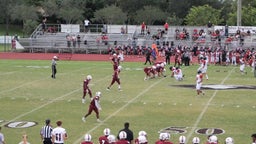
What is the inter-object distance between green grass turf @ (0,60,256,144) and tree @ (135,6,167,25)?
3866 centimetres

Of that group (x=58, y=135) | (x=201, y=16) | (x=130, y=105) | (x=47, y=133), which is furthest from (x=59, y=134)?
(x=201, y=16)

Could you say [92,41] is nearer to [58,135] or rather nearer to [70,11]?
[70,11]

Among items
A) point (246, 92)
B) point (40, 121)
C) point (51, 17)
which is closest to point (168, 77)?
point (246, 92)

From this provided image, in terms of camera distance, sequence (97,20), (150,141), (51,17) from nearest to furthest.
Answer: (150,141) → (97,20) → (51,17)

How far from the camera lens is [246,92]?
24000 millimetres

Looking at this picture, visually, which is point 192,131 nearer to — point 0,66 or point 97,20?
point 0,66

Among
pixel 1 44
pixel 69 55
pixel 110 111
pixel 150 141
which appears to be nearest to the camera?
pixel 150 141

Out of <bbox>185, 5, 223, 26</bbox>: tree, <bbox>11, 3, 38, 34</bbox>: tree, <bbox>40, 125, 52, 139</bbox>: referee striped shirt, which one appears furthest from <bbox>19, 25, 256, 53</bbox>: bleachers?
<bbox>40, 125, 52, 139</bbox>: referee striped shirt

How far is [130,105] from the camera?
67.1ft

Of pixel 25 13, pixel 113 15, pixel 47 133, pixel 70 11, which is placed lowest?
pixel 47 133

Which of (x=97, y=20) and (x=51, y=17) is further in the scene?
(x=51, y=17)

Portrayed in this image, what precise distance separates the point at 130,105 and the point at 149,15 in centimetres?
4934

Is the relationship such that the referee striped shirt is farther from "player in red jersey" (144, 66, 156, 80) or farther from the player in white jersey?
"player in red jersey" (144, 66, 156, 80)

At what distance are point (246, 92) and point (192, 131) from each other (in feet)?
28.9
